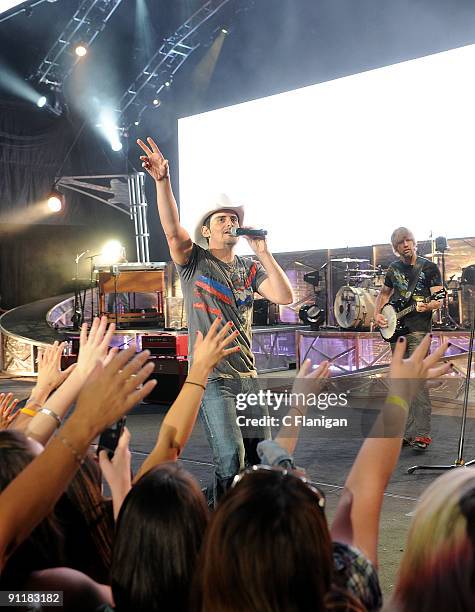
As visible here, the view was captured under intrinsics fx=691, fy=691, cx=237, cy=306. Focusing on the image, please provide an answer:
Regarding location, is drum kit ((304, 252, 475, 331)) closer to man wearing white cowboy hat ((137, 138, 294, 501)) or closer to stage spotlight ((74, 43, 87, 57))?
man wearing white cowboy hat ((137, 138, 294, 501))

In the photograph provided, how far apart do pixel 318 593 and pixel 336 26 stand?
10.8 meters

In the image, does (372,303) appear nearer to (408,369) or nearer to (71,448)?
(408,369)

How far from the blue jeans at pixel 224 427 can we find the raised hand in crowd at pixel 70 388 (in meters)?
1.19

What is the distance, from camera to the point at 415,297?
565 centimetres

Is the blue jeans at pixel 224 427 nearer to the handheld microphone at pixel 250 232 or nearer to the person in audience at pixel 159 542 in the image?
the handheld microphone at pixel 250 232

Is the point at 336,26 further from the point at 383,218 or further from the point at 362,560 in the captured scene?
the point at 362,560

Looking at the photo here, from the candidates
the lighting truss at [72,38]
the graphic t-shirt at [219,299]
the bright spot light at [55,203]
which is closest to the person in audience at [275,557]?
the graphic t-shirt at [219,299]

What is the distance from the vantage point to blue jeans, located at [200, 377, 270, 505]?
125 inches

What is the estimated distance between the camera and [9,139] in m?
14.1

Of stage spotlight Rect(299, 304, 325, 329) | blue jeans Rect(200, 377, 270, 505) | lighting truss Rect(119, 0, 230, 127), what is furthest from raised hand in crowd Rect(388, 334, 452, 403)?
lighting truss Rect(119, 0, 230, 127)

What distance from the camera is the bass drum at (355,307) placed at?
9102 mm

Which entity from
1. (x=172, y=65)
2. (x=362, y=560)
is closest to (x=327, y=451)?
(x=362, y=560)

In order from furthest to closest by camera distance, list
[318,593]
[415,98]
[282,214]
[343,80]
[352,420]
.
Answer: [282,214] → [343,80] → [415,98] → [352,420] → [318,593]

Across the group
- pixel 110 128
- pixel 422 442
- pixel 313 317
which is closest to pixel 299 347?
pixel 313 317
